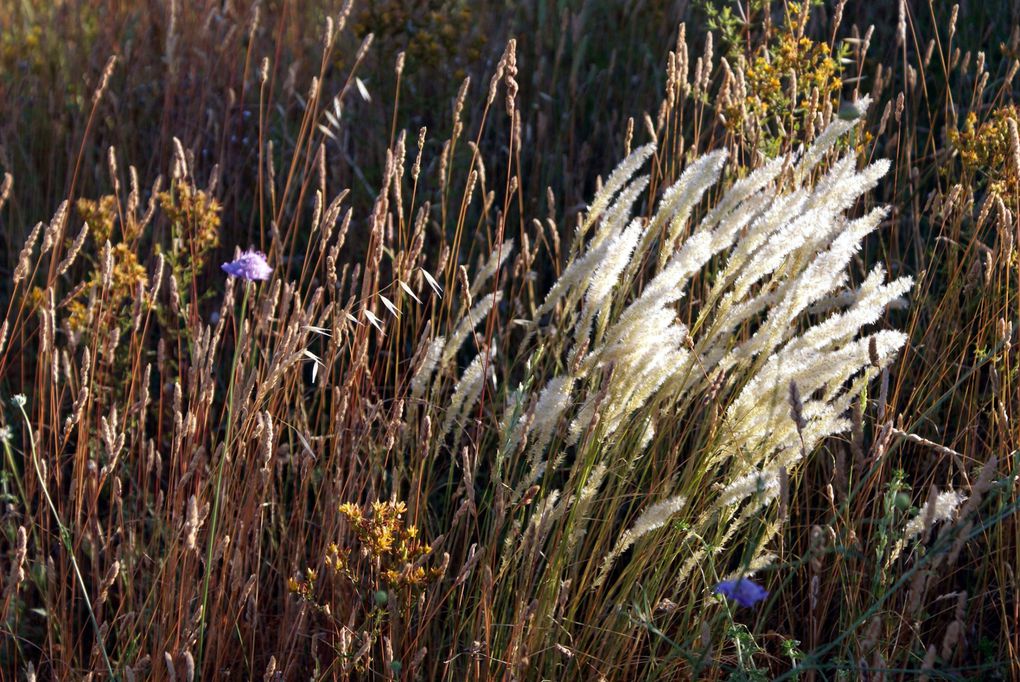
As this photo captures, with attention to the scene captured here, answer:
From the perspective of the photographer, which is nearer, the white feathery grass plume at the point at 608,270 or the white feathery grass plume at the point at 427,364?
the white feathery grass plume at the point at 608,270

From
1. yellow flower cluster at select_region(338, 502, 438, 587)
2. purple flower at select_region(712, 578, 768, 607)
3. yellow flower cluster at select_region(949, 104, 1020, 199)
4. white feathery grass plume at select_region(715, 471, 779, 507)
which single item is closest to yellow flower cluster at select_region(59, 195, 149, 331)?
yellow flower cluster at select_region(338, 502, 438, 587)

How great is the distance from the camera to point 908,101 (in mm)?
2893

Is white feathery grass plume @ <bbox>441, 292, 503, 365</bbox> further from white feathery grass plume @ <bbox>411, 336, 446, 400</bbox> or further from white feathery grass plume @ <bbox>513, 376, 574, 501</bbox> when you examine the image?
white feathery grass plume @ <bbox>513, 376, 574, 501</bbox>

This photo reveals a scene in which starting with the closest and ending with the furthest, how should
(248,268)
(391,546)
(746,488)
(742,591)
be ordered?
(742,591) → (746,488) → (391,546) → (248,268)

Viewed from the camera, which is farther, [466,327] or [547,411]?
[466,327]

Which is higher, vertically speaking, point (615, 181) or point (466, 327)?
point (615, 181)

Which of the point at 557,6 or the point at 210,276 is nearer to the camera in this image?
the point at 210,276

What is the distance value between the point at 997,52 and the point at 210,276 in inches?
90.1

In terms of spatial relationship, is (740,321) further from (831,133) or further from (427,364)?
(427,364)

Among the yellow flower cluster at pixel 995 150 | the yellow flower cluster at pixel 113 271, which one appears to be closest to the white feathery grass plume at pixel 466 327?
the yellow flower cluster at pixel 113 271

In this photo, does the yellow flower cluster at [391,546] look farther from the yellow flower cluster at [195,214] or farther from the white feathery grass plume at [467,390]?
the yellow flower cluster at [195,214]

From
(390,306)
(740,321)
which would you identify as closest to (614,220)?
(740,321)

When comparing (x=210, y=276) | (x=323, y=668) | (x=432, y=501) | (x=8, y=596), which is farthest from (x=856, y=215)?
(x=8, y=596)

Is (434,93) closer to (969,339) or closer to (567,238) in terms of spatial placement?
(567,238)
